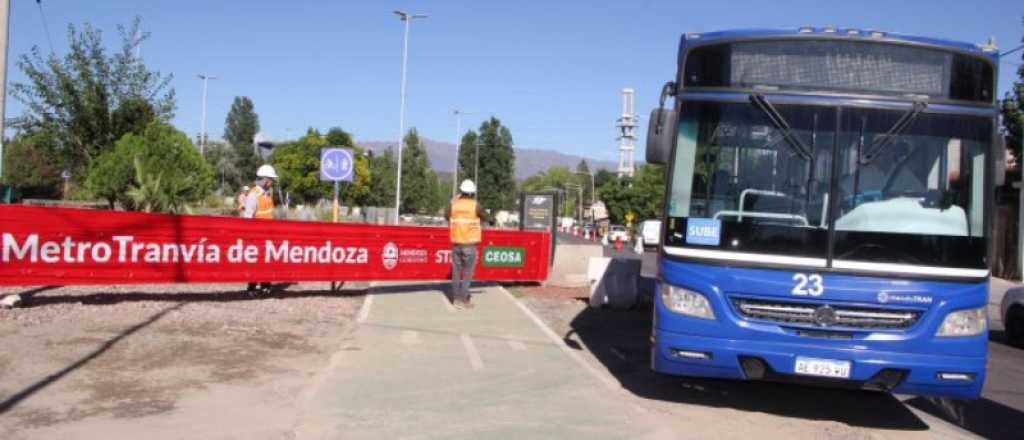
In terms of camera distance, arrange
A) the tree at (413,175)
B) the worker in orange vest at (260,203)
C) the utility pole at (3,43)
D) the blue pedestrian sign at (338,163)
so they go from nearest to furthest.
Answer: the utility pole at (3,43)
the worker in orange vest at (260,203)
the blue pedestrian sign at (338,163)
the tree at (413,175)

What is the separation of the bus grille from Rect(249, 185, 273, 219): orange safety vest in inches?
337

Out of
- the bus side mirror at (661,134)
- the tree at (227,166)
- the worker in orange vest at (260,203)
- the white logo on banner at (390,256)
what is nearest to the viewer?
the bus side mirror at (661,134)

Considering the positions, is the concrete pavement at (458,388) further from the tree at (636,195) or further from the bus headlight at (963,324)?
the tree at (636,195)

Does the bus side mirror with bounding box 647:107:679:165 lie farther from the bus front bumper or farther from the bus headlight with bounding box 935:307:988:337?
the bus headlight with bounding box 935:307:988:337

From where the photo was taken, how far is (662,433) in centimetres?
637

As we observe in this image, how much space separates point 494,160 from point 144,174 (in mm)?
67925

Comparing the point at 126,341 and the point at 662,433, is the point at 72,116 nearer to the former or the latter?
the point at 126,341

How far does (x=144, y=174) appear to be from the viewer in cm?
2625

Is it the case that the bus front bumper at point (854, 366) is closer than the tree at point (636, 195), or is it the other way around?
the bus front bumper at point (854, 366)

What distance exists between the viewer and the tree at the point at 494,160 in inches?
3676

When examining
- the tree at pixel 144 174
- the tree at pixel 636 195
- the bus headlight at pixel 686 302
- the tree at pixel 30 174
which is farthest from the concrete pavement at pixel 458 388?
the tree at pixel 30 174

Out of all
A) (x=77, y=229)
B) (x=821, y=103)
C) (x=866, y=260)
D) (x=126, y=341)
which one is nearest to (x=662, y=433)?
A: (x=866, y=260)

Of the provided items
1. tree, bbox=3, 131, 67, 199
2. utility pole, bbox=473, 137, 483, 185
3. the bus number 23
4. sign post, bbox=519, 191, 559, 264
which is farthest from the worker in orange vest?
utility pole, bbox=473, 137, 483, 185

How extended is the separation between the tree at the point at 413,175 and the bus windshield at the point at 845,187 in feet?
262
